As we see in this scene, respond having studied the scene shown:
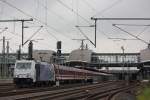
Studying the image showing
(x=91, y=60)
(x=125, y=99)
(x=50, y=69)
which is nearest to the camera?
(x=125, y=99)

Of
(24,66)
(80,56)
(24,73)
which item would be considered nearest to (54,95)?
(24,73)

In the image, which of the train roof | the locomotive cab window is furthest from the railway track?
the train roof

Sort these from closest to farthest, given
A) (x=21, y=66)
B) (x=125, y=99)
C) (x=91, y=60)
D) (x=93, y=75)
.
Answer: (x=125, y=99) < (x=21, y=66) < (x=93, y=75) < (x=91, y=60)

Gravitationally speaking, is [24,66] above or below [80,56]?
below

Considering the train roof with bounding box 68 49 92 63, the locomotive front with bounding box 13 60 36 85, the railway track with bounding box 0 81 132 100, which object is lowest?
the railway track with bounding box 0 81 132 100

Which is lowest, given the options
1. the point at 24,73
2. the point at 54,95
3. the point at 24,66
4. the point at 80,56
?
the point at 54,95

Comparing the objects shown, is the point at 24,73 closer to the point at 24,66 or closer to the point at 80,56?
the point at 24,66

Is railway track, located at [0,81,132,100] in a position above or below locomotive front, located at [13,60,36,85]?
below

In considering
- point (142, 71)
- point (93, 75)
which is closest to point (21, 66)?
point (93, 75)

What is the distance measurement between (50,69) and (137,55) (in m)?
120

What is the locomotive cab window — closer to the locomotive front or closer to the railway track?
the locomotive front

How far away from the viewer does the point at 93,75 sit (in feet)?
331

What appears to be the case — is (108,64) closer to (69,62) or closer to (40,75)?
(69,62)

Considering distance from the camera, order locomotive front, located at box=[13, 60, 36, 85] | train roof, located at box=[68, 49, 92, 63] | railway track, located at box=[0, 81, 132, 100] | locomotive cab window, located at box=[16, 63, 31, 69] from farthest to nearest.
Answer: train roof, located at box=[68, 49, 92, 63] → locomotive cab window, located at box=[16, 63, 31, 69] → locomotive front, located at box=[13, 60, 36, 85] → railway track, located at box=[0, 81, 132, 100]
